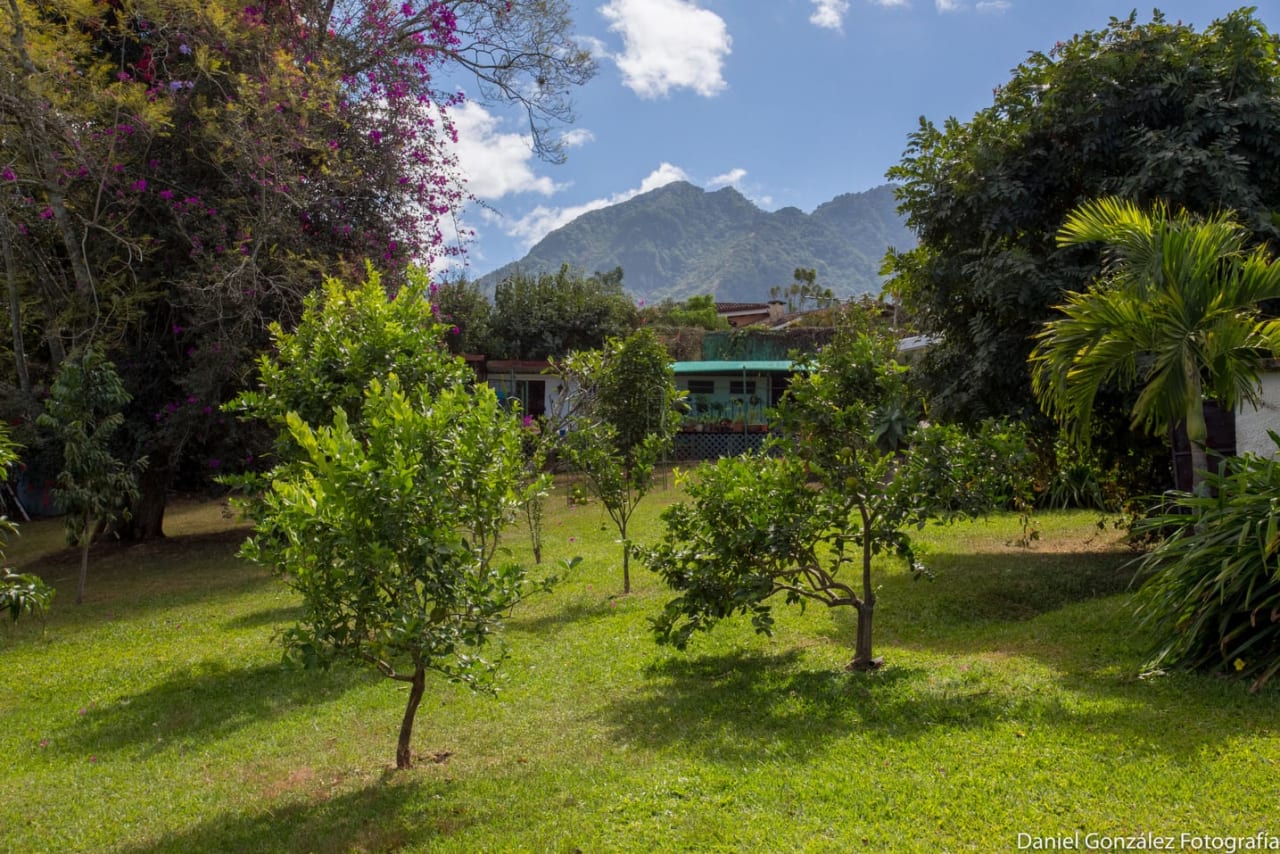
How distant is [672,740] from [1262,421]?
204 inches

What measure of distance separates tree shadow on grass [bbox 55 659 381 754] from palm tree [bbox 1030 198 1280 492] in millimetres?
6493

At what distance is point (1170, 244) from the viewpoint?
5.88 metres

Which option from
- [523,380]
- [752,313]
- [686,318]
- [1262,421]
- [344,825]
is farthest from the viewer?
[752,313]

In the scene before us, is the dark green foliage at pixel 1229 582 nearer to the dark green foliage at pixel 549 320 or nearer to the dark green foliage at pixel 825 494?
the dark green foliage at pixel 825 494

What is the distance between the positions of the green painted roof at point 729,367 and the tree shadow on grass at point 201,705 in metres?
19.2

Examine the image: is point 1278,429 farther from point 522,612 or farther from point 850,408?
point 522,612

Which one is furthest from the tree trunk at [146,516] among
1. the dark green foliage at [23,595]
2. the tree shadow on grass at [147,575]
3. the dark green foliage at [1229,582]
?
the dark green foliage at [1229,582]

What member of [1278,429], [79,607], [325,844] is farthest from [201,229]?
[1278,429]

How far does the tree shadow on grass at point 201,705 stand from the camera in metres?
6.58

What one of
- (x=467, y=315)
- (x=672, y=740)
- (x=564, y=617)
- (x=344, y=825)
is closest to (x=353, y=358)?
(x=344, y=825)

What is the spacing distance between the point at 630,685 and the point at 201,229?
10.7 meters

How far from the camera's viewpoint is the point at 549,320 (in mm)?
30750

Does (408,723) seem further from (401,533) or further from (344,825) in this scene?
(401,533)

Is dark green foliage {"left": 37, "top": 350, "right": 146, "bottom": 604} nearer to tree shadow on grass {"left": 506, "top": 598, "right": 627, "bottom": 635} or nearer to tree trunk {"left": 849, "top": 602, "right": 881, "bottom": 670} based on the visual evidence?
tree shadow on grass {"left": 506, "top": 598, "right": 627, "bottom": 635}
